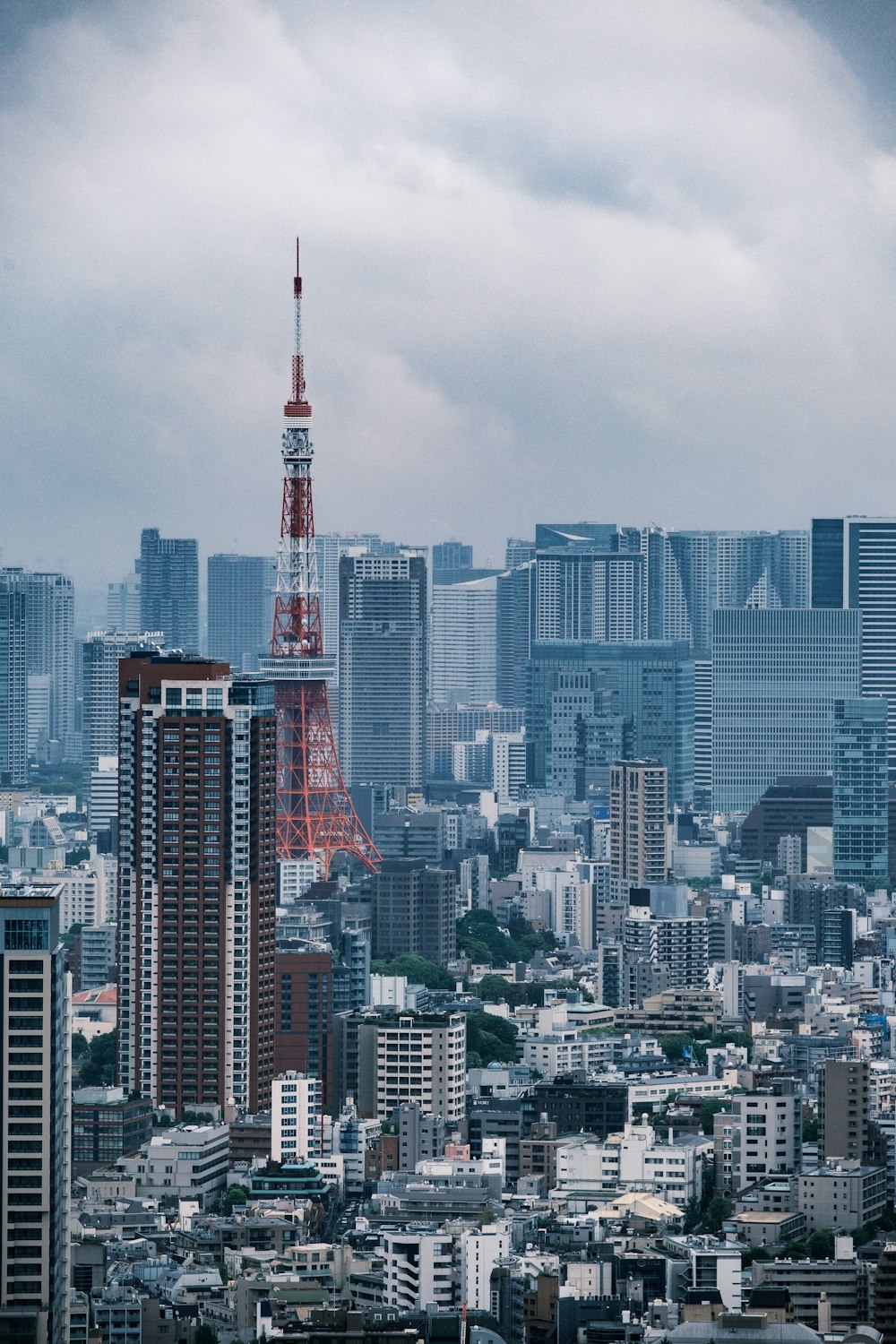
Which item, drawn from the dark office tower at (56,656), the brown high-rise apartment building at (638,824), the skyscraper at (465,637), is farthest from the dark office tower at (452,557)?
the brown high-rise apartment building at (638,824)

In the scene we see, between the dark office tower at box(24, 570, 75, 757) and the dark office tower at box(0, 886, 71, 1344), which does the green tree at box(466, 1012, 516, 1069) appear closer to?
the dark office tower at box(0, 886, 71, 1344)

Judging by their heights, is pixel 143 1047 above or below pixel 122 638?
below

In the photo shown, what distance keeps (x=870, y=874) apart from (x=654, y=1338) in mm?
23887

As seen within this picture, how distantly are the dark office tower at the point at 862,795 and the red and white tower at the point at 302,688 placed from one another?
708 cm

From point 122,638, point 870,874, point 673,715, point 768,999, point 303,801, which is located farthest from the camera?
point 673,715

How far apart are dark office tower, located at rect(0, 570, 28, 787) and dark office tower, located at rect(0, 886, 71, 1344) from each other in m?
33.0

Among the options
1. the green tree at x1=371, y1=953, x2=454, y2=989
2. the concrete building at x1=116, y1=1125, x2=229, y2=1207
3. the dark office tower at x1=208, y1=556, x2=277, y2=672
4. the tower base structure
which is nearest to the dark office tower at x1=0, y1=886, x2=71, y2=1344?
the concrete building at x1=116, y1=1125, x2=229, y2=1207

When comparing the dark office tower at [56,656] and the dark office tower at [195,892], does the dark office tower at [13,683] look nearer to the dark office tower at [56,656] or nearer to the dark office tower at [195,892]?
the dark office tower at [56,656]

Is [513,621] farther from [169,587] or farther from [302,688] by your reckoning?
[302,688]

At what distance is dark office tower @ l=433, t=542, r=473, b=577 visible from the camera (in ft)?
200

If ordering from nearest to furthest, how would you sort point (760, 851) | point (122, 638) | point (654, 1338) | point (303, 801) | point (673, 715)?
point (654, 1338), point (303, 801), point (760, 851), point (122, 638), point (673, 715)

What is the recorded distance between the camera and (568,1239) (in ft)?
63.6

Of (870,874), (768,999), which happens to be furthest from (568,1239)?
(870,874)

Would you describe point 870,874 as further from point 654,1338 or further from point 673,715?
point 654,1338
